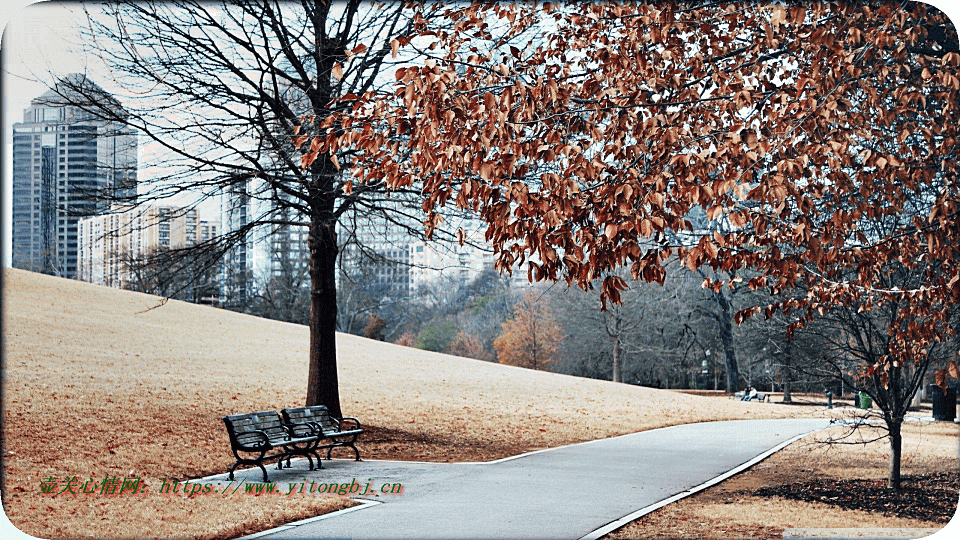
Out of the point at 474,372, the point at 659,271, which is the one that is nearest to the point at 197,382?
the point at 474,372

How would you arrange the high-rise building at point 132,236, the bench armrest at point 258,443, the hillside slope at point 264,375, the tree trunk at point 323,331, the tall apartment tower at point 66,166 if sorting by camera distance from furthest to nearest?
1. the hillside slope at point 264,375
2. the tree trunk at point 323,331
3. the high-rise building at point 132,236
4. the tall apartment tower at point 66,166
5. the bench armrest at point 258,443

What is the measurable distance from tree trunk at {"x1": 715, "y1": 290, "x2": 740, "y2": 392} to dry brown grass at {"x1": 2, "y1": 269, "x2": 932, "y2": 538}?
5.48 feet

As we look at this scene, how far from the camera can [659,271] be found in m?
4.14

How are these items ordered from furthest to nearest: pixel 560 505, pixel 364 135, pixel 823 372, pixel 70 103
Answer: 1. pixel 823 372
2. pixel 70 103
3. pixel 560 505
4. pixel 364 135

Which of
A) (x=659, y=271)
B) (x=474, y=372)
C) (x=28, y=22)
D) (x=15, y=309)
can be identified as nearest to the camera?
(x=659, y=271)

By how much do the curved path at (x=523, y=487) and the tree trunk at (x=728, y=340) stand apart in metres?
9.78

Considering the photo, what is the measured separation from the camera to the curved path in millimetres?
6172

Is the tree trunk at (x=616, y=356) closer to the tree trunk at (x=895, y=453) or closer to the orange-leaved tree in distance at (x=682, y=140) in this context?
the tree trunk at (x=895, y=453)

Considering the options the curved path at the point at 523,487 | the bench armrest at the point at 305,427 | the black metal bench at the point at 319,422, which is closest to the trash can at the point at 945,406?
the curved path at the point at 523,487

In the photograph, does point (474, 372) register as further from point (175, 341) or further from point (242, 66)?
point (242, 66)

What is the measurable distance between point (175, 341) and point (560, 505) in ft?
A: 48.6

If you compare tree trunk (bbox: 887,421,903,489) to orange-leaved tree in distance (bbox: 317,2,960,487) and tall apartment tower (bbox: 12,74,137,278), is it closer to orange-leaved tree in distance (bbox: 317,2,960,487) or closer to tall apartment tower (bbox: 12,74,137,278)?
orange-leaved tree in distance (bbox: 317,2,960,487)

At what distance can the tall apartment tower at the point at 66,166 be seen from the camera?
10.0m

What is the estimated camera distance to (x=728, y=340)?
2219 cm
